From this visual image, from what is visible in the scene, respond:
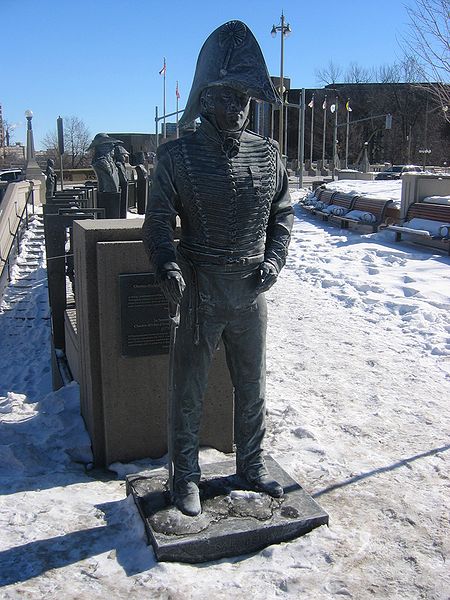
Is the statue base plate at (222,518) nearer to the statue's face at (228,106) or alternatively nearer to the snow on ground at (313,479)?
the snow on ground at (313,479)

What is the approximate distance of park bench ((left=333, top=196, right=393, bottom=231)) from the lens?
15896 millimetres

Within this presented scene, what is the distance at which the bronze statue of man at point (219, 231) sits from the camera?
129 inches

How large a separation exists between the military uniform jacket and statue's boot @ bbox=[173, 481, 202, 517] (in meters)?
1.22

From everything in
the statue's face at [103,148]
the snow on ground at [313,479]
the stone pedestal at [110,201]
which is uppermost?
the statue's face at [103,148]

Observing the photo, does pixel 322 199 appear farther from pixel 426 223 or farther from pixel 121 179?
pixel 426 223

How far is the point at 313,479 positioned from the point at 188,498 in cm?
107

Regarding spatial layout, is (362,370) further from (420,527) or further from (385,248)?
(385,248)

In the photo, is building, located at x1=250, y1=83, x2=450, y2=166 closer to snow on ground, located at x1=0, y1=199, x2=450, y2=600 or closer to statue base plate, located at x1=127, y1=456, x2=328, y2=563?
snow on ground, located at x1=0, y1=199, x2=450, y2=600

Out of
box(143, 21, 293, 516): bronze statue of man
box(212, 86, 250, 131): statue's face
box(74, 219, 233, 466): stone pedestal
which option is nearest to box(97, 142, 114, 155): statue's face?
box(74, 219, 233, 466): stone pedestal

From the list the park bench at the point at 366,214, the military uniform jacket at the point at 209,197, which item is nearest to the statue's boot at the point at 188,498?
the military uniform jacket at the point at 209,197

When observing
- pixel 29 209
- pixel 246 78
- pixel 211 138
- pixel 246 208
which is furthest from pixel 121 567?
pixel 29 209

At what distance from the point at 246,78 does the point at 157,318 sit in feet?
5.93

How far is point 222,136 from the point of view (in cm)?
336

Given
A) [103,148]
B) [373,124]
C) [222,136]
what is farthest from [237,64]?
[373,124]
